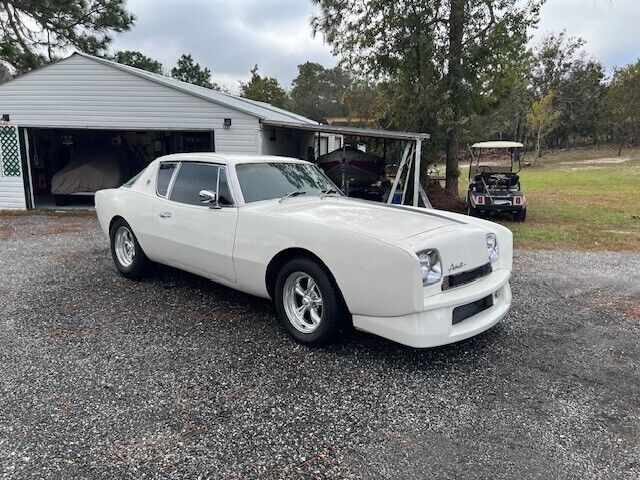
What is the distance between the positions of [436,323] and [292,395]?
1.08 m

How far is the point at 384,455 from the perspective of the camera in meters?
2.53

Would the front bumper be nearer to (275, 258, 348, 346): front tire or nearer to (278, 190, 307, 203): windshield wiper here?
(275, 258, 348, 346): front tire

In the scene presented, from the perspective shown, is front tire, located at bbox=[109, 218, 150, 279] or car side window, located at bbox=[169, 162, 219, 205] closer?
car side window, located at bbox=[169, 162, 219, 205]

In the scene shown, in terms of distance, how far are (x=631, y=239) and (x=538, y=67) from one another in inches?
1486

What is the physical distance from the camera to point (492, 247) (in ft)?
12.8

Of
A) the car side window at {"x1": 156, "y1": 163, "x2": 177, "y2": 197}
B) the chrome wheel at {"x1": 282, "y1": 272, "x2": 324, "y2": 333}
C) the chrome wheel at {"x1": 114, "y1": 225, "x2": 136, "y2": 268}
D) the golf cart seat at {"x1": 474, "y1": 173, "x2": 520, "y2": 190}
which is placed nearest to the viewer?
the chrome wheel at {"x1": 282, "y1": 272, "x2": 324, "y2": 333}

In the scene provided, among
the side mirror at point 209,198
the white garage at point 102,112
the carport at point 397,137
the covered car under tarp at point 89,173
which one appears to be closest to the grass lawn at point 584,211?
the carport at point 397,137

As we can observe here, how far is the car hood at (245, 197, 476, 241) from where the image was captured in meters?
3.50

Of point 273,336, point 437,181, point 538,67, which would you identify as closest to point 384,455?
point 273,336

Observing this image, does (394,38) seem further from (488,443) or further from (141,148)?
(488,443)

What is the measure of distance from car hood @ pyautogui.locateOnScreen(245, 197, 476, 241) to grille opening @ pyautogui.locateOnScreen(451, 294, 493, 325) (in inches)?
24.5

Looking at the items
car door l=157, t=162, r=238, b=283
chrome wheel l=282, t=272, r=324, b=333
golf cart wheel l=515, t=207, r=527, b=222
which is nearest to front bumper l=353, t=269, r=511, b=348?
chrome wheel l=282, t=272, r=324, b=333

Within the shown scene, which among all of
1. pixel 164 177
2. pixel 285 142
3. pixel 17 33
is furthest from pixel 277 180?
pixel 17 33

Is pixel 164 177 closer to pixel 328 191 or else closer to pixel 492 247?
pixel 328 191
